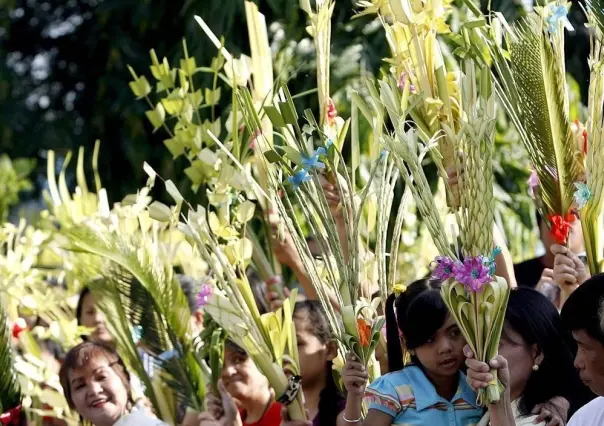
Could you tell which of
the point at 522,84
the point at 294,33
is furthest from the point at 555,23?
the point at 294,33

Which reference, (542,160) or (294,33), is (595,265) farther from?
(294,33)

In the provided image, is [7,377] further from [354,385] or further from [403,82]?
[403,82]

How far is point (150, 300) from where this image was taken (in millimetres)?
3672

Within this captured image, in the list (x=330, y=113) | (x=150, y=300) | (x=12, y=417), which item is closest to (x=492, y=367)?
(x=330, y=113)

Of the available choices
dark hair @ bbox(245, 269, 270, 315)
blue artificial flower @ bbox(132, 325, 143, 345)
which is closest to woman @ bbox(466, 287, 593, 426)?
dark hair @ bbox(245, 269, 270, 315)

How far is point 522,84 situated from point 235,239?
81 centimetres

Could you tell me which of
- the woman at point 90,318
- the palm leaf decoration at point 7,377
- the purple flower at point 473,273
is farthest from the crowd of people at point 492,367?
the woman at point 90,318

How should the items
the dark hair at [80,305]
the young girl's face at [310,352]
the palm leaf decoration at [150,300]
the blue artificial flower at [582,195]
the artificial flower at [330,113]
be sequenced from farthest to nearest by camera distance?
the dark hair at [80,305] < the young girl's face at [310,352] < the palm leaf decoration at [150,300] < the artificial flower at [330,113] < the blue artificial flower at [582,195]

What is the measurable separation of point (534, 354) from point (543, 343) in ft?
0.10

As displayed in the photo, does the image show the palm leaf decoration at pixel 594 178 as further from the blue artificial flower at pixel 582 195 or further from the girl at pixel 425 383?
the girl at pixel 425 383

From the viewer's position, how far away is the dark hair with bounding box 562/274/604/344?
258 centimetres

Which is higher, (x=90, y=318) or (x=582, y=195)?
(x=582, y=195)

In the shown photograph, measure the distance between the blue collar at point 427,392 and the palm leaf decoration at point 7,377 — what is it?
148 cm

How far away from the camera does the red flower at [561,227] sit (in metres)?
3.17
